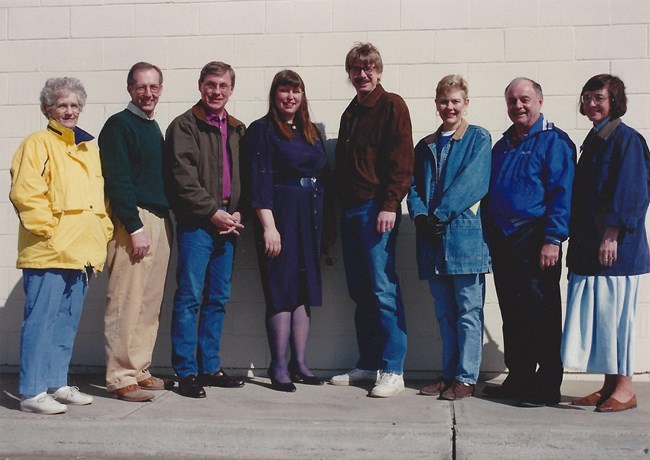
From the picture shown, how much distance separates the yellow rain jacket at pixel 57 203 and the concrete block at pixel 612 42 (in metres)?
3.19

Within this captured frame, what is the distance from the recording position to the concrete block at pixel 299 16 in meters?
5.77

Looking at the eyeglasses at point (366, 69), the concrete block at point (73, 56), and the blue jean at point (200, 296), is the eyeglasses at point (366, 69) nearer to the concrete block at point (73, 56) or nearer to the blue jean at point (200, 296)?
the blue jean at point (200, 296)

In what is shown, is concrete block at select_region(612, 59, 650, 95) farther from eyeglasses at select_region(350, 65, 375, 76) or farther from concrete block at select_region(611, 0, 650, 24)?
eyeglasses at select_region(350, 65, 375, 76)

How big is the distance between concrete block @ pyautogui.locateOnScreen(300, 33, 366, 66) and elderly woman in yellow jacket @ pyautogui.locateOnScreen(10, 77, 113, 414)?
5.20ft

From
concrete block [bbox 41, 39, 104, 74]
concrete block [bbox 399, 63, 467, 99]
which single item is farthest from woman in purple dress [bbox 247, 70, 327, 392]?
concrete block [bbox 41, 39, 104, 74]

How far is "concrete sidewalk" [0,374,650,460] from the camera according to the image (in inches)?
167

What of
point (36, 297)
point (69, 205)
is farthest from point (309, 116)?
point (36, 297)

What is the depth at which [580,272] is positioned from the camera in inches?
188

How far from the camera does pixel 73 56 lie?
5.96 meters

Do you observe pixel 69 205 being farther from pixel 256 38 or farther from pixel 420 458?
pixel 420 458

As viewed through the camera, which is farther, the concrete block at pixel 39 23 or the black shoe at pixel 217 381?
the concrete block at pixel 39 23

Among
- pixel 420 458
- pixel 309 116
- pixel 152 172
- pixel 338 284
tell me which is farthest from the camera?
pixel 338 284

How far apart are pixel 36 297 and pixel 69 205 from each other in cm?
53

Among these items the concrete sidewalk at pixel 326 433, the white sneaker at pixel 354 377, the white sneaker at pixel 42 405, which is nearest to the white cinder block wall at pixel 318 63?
the white sneaker at pixel 354 377
